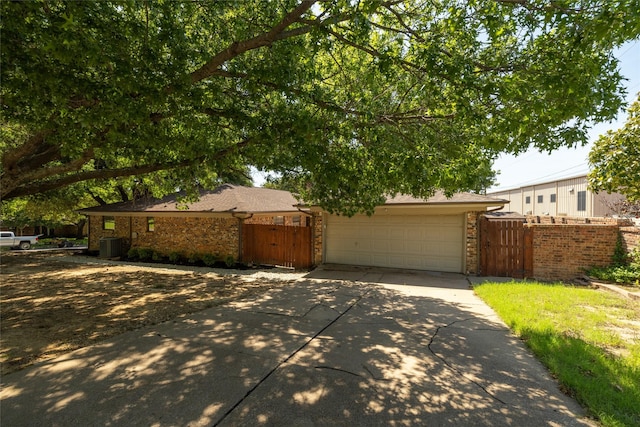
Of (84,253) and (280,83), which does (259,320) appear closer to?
(280,83)

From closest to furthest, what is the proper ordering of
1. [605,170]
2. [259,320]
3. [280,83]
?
[280,83] < [259,320] < [605,170]

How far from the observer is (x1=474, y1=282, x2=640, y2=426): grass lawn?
10.3ft

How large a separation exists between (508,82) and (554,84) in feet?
1.93

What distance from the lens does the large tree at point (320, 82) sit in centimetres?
371

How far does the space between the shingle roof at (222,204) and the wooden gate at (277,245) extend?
100 cm

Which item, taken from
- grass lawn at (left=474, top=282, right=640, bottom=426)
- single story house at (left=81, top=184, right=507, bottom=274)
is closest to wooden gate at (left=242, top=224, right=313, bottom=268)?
single story house at (left=81, top=184, right=507, bottom=274)

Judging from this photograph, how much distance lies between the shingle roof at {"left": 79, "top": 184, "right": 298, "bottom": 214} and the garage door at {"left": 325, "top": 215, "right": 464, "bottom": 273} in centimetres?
249

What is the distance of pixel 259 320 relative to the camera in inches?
228

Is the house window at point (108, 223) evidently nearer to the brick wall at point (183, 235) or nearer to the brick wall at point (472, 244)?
the brick wall at point (183, 235)

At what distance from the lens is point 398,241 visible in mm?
11500

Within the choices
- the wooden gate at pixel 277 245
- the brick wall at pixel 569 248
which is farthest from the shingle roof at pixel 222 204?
the brick wall at pixel 569 248

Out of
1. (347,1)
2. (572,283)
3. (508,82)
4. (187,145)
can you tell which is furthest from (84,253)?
(572,283)

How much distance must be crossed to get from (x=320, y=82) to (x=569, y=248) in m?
9.10

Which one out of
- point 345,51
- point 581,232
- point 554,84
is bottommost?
point 581,232
